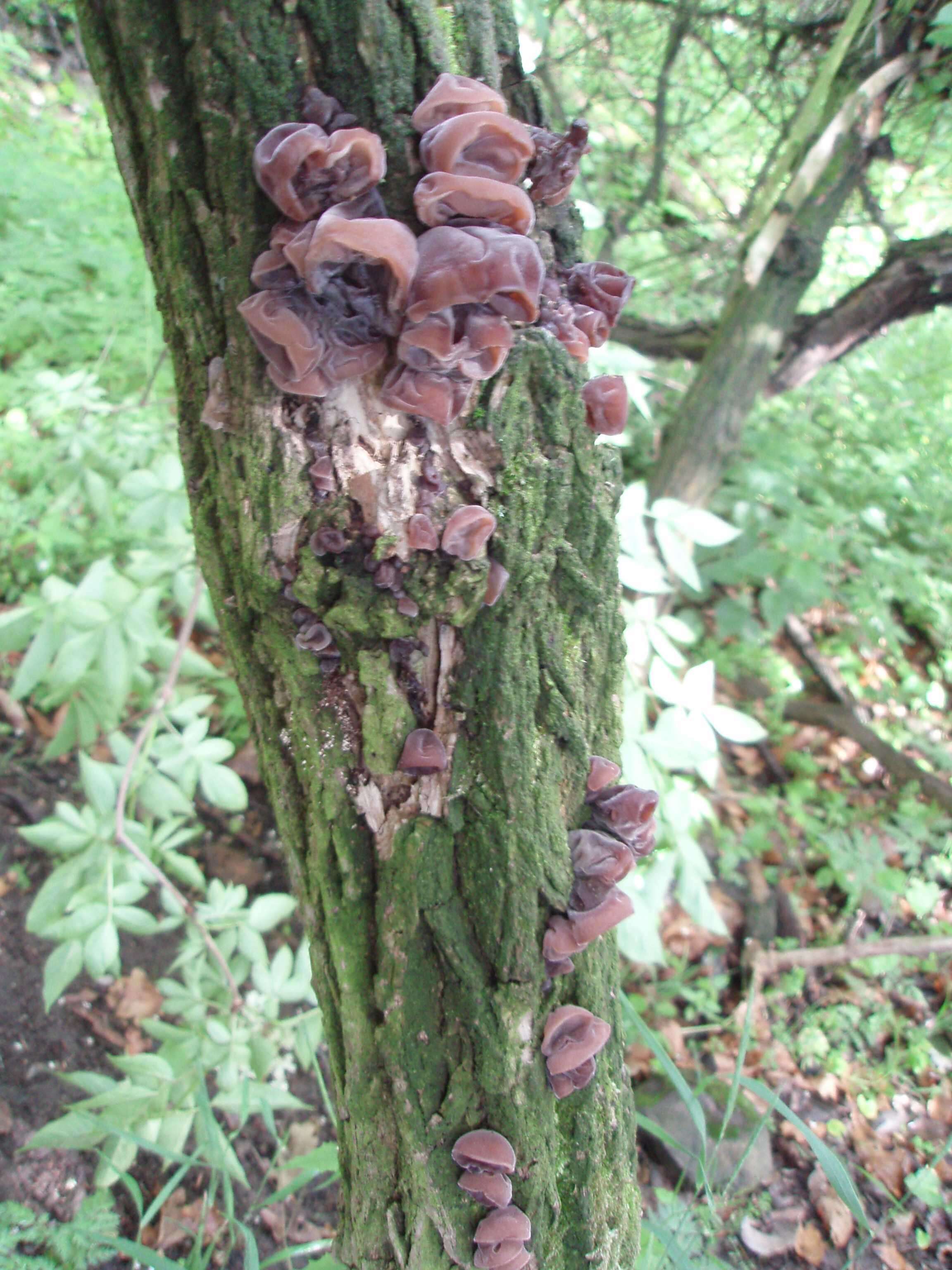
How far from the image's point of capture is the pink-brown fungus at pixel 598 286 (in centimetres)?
113

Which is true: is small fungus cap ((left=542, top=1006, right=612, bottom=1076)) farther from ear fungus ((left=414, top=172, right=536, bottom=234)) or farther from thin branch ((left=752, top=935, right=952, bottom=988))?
thin branch ((left=752, top=935, right=952, bottom=988))

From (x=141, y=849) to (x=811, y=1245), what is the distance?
2329mm

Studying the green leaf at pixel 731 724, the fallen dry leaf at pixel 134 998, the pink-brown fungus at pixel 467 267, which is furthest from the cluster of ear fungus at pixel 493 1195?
the fallen dry leaf at pixel 134 998

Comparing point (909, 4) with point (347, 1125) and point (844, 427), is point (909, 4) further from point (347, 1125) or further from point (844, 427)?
point (347, 1125)

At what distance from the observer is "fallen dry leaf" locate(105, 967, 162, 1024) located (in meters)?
2.55

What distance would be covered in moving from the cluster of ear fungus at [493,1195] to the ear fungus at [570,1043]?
4.9 inches

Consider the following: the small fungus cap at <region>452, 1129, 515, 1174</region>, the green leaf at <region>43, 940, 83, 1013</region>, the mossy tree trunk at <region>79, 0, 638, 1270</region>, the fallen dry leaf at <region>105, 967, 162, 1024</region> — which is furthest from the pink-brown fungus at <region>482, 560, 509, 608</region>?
the fallen dry leaf at <region>105, 967, 162, 1024</region>

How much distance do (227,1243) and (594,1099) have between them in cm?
144

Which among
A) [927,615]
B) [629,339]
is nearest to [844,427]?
[927,615]

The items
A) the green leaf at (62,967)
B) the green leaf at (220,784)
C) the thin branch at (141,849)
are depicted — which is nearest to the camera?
the green leaf at (62,967)

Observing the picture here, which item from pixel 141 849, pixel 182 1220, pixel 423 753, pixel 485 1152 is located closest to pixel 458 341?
pixel 423 753

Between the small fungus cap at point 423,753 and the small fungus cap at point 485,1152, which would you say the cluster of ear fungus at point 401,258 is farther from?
the small fungus cap at point 485,1152

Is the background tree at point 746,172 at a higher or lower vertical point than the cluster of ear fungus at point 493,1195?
higher

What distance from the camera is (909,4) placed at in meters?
2.66
